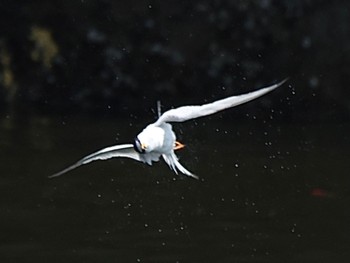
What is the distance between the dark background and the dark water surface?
0.02 meters

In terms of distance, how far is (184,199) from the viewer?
28.0 ft

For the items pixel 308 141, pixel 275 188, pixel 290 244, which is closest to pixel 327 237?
pixel 290 244

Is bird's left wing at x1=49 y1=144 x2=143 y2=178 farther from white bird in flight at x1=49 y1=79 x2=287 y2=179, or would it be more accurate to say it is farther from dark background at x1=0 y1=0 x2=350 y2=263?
dark background at x1=0 y1=0 x2=350 y2=263

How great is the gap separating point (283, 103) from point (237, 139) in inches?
60.0

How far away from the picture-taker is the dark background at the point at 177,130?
768cm

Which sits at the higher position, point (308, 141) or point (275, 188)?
point (308, 141)

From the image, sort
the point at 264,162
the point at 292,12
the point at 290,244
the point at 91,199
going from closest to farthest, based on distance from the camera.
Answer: the point at 290,244, the point at 91,199, the point at 264,162, the point at 292,12

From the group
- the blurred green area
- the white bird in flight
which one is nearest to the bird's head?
the white bird in flight

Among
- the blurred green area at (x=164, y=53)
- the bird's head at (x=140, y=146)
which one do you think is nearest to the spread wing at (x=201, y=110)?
the bird's head at (x=140, y=146)

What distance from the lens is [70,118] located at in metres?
11.4

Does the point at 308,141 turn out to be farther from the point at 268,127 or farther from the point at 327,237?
the point at 327,237

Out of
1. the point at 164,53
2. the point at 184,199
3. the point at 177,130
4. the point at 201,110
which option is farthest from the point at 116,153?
Answer: the point at 164,53

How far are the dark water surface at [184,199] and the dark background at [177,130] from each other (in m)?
0.02

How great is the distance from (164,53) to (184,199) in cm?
388
